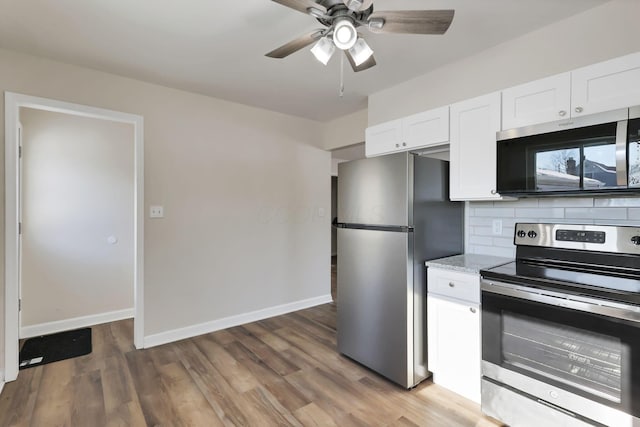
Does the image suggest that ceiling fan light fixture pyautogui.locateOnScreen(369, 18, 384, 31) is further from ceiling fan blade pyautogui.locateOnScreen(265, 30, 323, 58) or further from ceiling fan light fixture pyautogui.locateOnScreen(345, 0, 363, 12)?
ceiling fan blade pyautogui.locateOnScreen(265, 30, 323, 58)

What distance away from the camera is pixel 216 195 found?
10.7 feet

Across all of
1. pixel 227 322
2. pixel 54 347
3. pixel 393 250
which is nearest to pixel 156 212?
pixel 227 322

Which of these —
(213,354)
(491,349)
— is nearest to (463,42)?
(491,349)

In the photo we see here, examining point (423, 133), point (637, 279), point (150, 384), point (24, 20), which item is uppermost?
point (24, 20)

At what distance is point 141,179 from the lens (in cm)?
279

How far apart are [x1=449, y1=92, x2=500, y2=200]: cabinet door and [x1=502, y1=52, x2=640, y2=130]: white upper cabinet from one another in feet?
0.30

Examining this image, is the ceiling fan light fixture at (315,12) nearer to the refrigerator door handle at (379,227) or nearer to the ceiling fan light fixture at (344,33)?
the ceiling fan light fixture at (344,33)

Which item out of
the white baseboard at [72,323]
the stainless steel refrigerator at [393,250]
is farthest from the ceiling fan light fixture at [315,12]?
the white baseboard at [72,323]

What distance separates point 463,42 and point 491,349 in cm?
207

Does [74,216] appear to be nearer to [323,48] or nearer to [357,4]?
[323,48]

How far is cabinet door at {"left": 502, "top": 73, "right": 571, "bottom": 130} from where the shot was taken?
177 centimetres

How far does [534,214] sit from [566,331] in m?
0.87

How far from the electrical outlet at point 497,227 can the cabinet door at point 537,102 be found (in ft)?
2.33

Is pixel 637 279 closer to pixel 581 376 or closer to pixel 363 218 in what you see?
pixel 581 376
